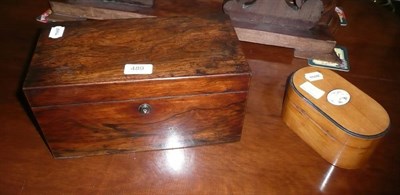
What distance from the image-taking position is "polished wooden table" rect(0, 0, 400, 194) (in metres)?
0.65

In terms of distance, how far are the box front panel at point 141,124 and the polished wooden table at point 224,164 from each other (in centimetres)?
2

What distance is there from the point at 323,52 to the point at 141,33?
49cm

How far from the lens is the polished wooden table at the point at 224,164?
65cm

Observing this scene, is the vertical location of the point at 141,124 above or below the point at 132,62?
below

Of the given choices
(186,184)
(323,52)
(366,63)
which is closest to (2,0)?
(186,184)

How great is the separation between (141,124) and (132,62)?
0.13 m

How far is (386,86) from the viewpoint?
86cm

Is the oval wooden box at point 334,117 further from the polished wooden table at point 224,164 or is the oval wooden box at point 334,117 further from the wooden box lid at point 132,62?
the wooden box lid at point 132,62

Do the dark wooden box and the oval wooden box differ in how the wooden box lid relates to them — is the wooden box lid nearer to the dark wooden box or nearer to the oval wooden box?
the dark wooden box

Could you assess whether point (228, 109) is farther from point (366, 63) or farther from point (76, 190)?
point (366, 63)

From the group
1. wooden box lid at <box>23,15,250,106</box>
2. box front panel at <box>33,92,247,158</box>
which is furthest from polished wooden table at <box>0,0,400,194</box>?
wooden box lid at <box>23,15,250,106</box>

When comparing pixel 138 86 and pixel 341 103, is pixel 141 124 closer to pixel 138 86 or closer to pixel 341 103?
pixel 138 86

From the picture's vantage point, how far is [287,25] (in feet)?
2.92

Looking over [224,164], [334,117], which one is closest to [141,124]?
[224,164]
